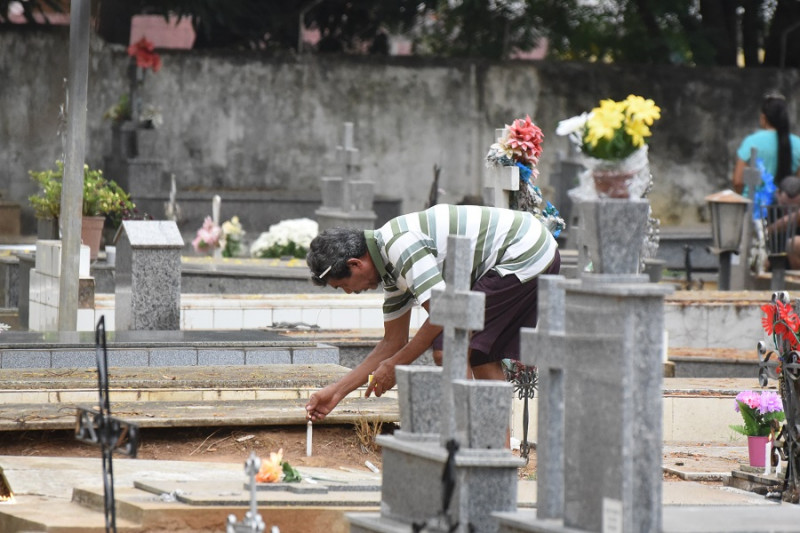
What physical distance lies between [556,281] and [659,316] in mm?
458

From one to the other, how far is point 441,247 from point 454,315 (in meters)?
1.33

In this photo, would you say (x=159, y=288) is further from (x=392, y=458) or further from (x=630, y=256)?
(x=630, y=256)

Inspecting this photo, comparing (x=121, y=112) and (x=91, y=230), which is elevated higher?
(x=121, y=112)

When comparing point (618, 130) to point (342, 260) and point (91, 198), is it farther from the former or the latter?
point (91, 198)

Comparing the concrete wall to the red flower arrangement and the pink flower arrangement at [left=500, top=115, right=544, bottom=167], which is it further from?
the red flower arrangement

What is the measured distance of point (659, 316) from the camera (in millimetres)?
4852

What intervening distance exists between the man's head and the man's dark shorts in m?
0.53

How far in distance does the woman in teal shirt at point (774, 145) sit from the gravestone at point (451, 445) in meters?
10.6

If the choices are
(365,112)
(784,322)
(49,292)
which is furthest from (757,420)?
(365,112)

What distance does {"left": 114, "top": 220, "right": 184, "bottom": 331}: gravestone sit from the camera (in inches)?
437

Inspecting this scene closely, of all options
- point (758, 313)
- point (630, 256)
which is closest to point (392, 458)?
point (630, 256)

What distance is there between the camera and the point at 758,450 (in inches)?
319

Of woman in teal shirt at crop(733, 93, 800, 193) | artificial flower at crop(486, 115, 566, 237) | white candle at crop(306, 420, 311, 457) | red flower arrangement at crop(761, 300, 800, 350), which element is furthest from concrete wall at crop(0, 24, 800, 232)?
red flower arrangement at crop(761, 300, 800, 350)

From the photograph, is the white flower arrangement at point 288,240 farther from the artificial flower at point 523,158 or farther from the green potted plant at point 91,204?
the artificial flower at point 523,158
